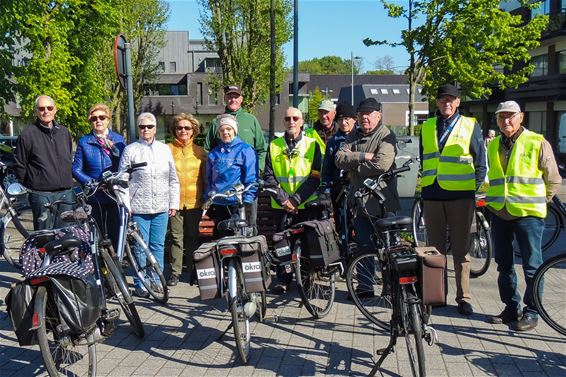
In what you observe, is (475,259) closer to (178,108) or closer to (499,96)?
(499,96)

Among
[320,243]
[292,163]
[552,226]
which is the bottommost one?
[552,226]

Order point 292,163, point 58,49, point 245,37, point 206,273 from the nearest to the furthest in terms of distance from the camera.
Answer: point 206,273
point 292,163
point 58,49
point 245,37

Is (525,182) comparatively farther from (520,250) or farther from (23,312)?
(23,312)

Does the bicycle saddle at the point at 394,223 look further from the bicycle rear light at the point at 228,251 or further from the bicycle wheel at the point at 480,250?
the bicycle wheel at the point at 480,250

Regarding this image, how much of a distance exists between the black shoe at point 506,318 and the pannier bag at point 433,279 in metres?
1.66

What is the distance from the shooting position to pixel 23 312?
3.70 meters

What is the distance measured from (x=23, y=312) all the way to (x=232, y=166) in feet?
9.13

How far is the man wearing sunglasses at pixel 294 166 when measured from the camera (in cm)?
594

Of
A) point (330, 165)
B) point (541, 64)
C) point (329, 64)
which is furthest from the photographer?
point (329, 64)

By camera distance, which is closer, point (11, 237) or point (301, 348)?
point (301, 348)

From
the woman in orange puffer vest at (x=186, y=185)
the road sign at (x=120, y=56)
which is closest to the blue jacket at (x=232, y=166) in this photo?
the woman in orange puffer vest at (x=186, y=185)

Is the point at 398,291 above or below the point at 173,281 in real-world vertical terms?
above

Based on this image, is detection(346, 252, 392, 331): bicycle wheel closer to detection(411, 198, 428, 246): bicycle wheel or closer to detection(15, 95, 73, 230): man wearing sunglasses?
detection(411, 198, 428, 246): bicycle wheel

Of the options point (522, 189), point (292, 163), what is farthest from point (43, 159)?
point (522, 189)
